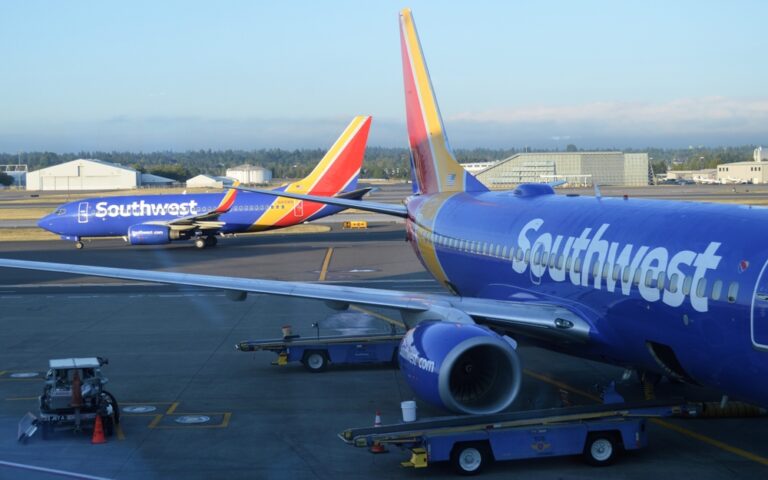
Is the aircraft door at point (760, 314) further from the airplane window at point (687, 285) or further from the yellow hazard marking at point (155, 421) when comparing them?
the yellow hazard marking at point (155, 421)

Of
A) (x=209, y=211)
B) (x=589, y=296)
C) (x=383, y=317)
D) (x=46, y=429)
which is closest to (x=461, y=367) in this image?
(x=589, y=296)

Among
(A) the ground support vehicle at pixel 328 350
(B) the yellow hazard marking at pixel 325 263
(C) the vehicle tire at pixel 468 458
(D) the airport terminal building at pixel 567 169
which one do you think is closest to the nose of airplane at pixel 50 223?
(B) the yellow hazard marking at pixel 325 263

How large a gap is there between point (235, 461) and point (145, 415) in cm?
396

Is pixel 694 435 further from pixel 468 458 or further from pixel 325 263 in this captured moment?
pixel 325 263

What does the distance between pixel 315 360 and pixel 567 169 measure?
10051 centimetres

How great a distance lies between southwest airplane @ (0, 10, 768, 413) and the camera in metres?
13.4

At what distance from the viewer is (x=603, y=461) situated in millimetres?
14781

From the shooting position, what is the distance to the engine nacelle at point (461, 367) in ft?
48.9


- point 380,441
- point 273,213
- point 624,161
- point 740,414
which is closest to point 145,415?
point 380,441

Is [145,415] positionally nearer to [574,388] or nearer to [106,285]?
[574,388]

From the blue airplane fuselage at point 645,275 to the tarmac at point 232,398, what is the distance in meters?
1.75

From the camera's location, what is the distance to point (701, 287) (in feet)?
45.3

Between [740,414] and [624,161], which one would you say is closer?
[740,414]

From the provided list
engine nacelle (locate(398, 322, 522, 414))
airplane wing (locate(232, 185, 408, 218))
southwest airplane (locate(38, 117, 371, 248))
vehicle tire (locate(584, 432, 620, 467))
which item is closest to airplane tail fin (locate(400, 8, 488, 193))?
airplane wing (locate(232, 185, 408, 218))
